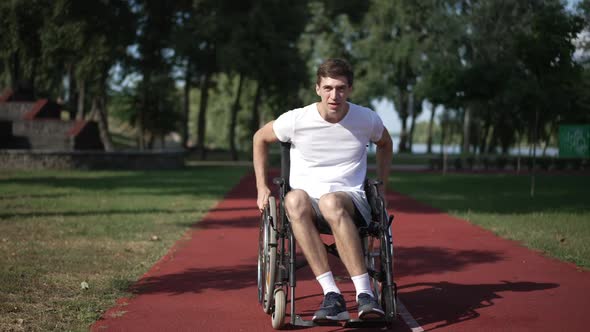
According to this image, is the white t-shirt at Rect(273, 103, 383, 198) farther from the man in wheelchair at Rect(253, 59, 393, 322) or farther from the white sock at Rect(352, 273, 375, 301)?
the white sock at Rect(352, 273, 375, 301)

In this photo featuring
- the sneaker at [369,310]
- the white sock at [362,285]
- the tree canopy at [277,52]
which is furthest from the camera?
the tree canopy at [277,52]

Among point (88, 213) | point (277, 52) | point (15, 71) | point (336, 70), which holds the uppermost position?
point (277, 52)

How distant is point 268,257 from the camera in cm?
462

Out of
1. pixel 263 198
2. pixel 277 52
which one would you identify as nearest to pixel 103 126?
pixel 277 52

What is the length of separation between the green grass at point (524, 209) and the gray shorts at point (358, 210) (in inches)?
133

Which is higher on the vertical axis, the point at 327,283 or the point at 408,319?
the point at 327,283

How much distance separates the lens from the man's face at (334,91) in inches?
176

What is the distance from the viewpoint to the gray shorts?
4.44 meters

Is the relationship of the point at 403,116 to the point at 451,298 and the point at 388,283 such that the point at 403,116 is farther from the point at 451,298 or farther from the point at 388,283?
the point at 388,283

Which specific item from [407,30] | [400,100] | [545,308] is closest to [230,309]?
[545,308]

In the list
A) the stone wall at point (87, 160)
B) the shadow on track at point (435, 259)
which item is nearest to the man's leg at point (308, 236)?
the shadow on track at point (435, 259)

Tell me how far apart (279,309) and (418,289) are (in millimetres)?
1880

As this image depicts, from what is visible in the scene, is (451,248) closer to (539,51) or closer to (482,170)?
(539,51)

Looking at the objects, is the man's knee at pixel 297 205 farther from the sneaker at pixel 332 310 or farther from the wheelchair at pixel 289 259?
the sneaker at pixel 332 310
